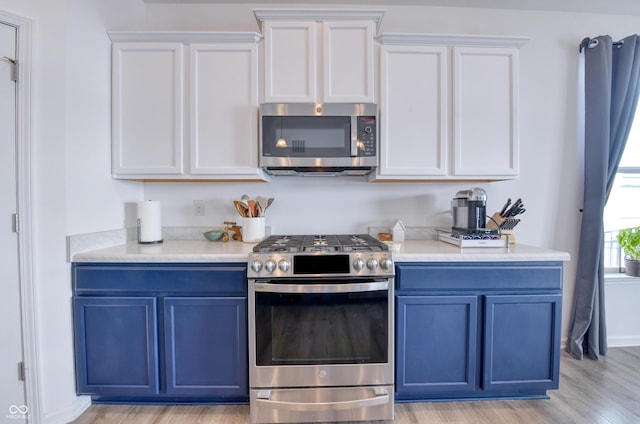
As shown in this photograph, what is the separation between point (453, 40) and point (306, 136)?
1.21 m

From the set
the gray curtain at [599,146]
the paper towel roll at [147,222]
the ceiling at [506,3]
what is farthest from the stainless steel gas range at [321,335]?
the ceiling at [506,3]

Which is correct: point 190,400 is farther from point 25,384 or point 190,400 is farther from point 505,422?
point 505,422

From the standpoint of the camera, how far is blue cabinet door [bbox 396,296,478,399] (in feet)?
5.29

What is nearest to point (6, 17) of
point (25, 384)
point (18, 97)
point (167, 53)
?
point (18, 97)

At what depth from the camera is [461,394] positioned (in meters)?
1.71

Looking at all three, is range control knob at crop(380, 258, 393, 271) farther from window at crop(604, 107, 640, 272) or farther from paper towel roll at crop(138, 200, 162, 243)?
window at crop(604, 107, 640, 272)

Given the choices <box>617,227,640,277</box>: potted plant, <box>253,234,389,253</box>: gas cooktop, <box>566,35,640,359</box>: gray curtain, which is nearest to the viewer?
<box>253,234,389,253</box>: gas cooktop

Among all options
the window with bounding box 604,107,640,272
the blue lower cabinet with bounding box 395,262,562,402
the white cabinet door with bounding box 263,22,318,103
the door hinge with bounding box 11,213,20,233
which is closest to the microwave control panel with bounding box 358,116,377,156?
the white cabinet door with bounding box 263,22,318,103

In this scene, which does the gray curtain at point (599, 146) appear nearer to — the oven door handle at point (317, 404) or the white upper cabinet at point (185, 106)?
the oven door handle at point (317, 404)

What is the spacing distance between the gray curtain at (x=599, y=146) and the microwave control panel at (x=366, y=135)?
1.83 m

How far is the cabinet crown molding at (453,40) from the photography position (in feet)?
6.11

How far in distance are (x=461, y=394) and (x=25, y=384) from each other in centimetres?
250

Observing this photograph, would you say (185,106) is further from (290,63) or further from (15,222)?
(15,222)

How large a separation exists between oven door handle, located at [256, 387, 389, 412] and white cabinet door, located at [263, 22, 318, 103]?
5.94ft
